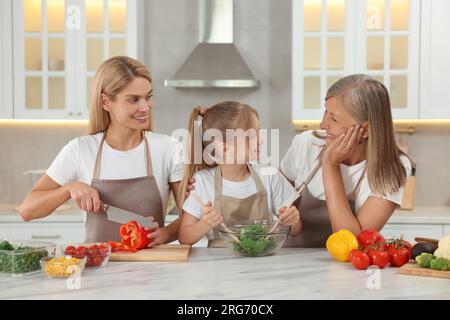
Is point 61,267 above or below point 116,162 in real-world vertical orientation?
below

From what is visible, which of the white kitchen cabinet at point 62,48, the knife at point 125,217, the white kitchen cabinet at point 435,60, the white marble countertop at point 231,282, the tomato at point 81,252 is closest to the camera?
the white marble countertop at point 231,282

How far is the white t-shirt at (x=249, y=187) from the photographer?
9.34 ft

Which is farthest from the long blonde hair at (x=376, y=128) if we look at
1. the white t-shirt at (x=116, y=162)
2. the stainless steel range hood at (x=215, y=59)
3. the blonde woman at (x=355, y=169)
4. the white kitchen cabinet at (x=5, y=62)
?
the white kitchen cabinet at (x=5, y=62)

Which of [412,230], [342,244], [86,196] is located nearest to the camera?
[342,244]

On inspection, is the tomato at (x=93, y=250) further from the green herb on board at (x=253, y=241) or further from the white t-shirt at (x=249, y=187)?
the white t-shirt at (x=249, y=187)

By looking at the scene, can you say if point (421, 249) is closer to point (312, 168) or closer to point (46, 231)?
point (312, 168)

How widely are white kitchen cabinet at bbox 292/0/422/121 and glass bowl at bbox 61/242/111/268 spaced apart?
247cm

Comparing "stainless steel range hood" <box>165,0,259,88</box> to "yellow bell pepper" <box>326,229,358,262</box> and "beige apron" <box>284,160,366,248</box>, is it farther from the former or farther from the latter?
"yellow bell pepper" <box>326,229,358,262</box>

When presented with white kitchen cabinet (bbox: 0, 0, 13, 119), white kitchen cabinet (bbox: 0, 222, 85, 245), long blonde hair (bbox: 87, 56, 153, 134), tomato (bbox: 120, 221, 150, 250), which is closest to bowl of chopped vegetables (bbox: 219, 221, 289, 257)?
tomato (bbox: 120, 221, 150, 250)

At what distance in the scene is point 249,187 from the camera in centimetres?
287

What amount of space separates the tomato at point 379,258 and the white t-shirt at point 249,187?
611mm

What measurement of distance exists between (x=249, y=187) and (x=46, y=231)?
6.33 ft

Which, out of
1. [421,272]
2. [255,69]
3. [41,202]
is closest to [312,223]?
[421,272]

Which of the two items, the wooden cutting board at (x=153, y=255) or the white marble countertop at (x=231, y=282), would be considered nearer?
the white marble countertop at (x=231, y=282)
